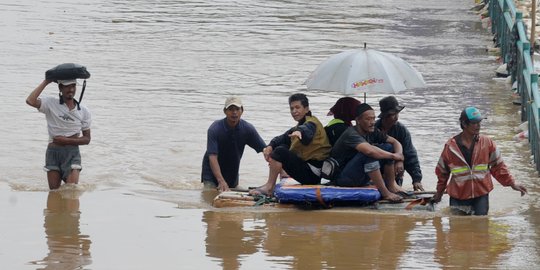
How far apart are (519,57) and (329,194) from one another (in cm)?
713

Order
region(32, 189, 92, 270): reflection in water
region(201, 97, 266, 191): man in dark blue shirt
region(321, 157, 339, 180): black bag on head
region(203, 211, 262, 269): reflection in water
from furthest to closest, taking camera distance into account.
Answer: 1. region(201, 97, 266, 191): man in dark blue shirt
2. region(321, 157, 339, 180): black bag on head
3. region(203, 211, 262, 269): reflection in water
4. region(32, 189, 92, 270): reflection in water

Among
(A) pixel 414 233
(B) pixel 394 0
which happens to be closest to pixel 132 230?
(A) pixel 414 233

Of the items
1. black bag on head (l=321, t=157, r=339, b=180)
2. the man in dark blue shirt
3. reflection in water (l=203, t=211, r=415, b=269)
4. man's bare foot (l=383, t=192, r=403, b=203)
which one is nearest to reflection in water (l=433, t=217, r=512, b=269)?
reflection in water (l=203, t=211, r=415, b=269)

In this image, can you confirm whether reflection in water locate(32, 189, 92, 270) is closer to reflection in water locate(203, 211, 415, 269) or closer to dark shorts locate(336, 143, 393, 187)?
reflection in water locate(203, 211, 415, 269)

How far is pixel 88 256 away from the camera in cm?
960

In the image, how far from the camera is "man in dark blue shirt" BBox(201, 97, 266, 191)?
12188 mm

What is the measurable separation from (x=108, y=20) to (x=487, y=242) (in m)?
16.2

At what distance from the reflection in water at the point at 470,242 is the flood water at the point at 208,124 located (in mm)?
17

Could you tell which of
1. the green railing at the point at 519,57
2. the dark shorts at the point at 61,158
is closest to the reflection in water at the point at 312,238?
the dark shorts at the point at 61,158

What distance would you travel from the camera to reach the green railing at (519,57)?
45.8 feet

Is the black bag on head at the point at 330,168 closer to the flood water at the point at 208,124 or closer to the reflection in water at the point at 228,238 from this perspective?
the flood water at the point at 208,124

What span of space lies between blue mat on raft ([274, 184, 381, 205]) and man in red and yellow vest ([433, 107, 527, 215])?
25.0 inches

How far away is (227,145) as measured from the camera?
12336mm

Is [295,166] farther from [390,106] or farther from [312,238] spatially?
Answer: [312,238]
